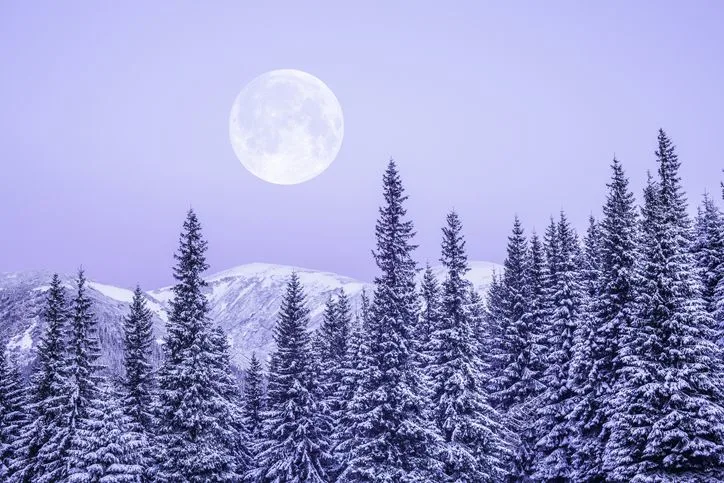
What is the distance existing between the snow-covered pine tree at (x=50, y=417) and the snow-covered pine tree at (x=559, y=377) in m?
27.9

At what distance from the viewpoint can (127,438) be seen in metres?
35.9

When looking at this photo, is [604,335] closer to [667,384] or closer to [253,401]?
[667,384]

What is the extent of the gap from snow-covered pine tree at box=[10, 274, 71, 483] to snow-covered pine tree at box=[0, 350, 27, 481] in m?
1.44

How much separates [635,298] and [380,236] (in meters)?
13.1

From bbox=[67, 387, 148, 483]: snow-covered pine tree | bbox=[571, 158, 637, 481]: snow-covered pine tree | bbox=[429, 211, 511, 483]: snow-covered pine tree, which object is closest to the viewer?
bbox=[571, 158, 637, 481]: snow-covered pine tree

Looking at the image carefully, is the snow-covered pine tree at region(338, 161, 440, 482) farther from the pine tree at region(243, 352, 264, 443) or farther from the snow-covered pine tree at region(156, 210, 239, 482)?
the pine tree at region(243, 352, 264, 443)

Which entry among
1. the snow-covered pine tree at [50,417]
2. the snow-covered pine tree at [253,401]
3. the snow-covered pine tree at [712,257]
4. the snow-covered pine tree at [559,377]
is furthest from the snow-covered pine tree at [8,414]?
the snow-covered pine tree at [712,257]

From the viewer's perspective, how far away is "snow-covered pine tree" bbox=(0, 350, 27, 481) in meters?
40.6

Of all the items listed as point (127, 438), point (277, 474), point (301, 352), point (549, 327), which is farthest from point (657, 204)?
point (127, 438)

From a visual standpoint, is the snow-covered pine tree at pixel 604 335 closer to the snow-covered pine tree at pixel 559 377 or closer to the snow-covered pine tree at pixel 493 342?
the snow-covered pine tree at pixel 559 377

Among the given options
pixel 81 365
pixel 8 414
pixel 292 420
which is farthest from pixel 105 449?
pixel 8 414

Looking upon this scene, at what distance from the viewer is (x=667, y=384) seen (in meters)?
26.8

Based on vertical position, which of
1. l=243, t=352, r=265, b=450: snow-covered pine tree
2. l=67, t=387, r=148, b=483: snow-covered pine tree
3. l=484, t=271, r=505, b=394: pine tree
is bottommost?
l=67, t=387, r=148, b=483: snow-covered pine tree

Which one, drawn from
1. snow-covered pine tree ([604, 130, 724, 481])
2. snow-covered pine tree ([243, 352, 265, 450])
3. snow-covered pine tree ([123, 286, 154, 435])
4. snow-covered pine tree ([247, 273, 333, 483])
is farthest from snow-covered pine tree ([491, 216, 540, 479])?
snow-covered pine tree ([123, 286, 154, 435])
